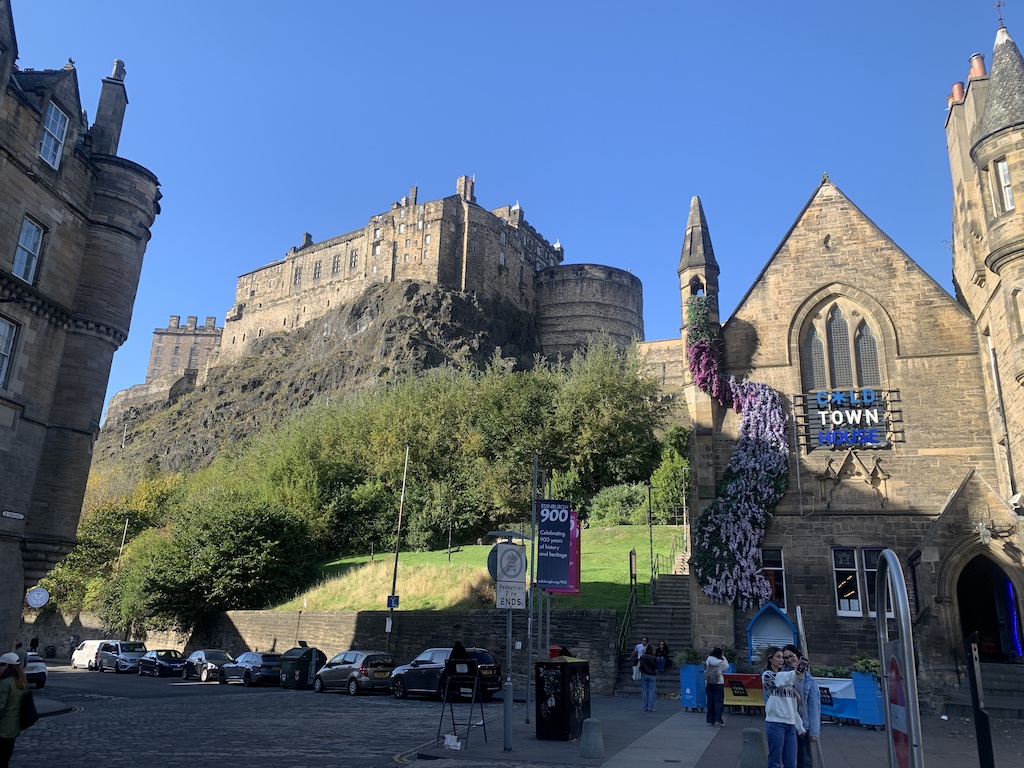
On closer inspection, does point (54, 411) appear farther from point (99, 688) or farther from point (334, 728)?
point (334, 728)

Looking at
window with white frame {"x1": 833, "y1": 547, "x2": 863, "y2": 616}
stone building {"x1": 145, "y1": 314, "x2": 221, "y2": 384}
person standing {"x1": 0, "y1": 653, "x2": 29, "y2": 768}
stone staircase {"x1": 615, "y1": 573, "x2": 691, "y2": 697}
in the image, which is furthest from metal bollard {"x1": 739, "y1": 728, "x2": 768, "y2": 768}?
stone building {"x1": 145, "y1": 314, "x2": 221, "y2": 384}

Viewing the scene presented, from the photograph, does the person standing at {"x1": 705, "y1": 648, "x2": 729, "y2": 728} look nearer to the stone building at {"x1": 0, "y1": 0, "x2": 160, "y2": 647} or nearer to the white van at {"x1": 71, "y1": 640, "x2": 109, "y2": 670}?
the stone building at {"x1": 0, "y1": 0, "x2": 160, "y2": 647}

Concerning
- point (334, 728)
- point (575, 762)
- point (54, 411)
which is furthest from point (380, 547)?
point (575, 762)

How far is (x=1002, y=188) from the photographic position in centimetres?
1911

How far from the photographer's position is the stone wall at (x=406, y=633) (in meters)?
22.3

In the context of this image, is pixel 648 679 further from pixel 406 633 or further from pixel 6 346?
pixel 6 346

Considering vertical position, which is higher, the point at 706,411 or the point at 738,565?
the point at 706,411

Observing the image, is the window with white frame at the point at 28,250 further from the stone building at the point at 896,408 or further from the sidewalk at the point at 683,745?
the stone building at the point at 896,408

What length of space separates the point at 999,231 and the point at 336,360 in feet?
245

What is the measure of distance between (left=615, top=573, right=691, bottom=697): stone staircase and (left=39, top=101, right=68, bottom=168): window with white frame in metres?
20.8

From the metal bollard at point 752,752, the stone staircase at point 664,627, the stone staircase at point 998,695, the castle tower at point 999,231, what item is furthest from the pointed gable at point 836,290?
the metal bollard at point 752,752

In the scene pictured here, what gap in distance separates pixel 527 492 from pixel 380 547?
9070 mm

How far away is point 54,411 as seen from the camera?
20.3 meters

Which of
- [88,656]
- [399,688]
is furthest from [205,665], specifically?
[399,688]
